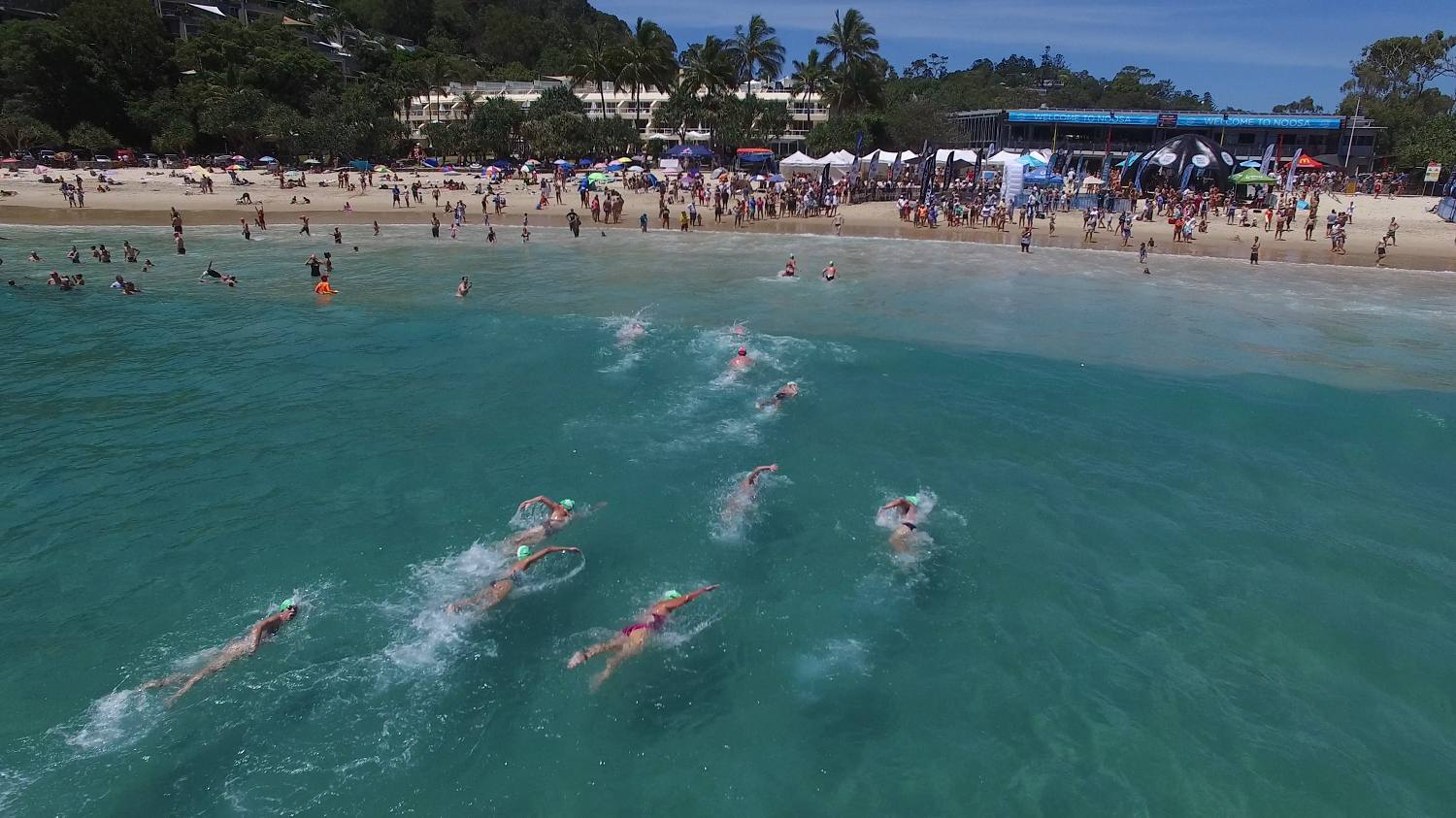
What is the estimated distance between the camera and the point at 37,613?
997 centimetres

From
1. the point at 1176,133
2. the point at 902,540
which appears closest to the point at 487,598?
the point at 902,540

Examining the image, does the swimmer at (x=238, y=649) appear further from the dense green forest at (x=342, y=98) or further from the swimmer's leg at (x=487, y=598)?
the dense green forest at (x=342, y=98)

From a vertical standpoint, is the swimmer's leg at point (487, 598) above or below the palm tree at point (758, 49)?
below

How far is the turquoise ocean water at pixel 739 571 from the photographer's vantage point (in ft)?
25.7

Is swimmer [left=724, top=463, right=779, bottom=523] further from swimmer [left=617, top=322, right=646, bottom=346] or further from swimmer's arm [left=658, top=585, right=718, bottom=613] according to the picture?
swimmer [left=617, top=322, right=646, bottom=346]

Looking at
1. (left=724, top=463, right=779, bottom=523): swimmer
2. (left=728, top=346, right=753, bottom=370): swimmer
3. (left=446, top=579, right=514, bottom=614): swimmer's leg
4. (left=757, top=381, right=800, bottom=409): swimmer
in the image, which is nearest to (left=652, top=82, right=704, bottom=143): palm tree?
(left=728, top=346, right=753, bottom=370): swimmer

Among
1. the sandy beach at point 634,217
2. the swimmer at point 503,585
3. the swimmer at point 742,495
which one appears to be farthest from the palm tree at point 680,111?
Answer: the swimmer at point 503,585

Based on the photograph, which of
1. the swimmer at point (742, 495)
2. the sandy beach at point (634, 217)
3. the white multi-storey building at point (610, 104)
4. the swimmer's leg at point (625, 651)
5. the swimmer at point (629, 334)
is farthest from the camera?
the white multi-storey building at point (610, 104)

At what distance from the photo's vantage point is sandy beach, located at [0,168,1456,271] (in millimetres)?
34531

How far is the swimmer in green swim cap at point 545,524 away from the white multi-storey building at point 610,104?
64491 mm

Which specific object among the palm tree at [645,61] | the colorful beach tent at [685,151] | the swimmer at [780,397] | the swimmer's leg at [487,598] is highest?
the palm tree at [645,61]

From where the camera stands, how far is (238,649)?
9242 mm

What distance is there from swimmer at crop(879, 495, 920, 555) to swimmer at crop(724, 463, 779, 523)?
6.69 feet

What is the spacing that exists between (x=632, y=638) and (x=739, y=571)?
2.08 m
